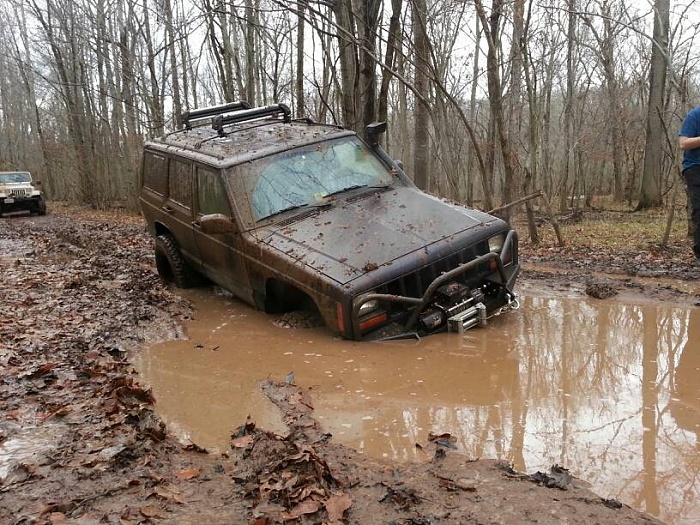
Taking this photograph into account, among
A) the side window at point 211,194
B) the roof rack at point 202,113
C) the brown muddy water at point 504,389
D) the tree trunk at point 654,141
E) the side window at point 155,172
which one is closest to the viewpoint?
the brown muddy water at point 504,389

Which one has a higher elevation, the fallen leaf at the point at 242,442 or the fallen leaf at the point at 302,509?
the fallen leaf at the point at 302,509

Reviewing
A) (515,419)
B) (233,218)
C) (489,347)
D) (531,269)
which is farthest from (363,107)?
(515,419)

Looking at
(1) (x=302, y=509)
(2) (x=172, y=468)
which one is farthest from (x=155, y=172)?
(1) (x=302, y=509)

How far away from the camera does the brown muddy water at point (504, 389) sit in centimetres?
291

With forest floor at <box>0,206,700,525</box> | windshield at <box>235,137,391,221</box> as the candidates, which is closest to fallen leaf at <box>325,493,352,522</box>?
forest floor at <box>0,206,700,525</box>

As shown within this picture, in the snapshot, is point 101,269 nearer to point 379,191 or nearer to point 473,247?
point 379,191

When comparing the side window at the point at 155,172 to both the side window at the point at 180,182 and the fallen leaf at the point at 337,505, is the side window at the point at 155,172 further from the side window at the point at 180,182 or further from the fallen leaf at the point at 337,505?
the fallen leaf at the point at 337,505

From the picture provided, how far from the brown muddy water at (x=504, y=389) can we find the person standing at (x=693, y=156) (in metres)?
1.46

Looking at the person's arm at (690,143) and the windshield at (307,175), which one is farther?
the person's arm at (690,143)

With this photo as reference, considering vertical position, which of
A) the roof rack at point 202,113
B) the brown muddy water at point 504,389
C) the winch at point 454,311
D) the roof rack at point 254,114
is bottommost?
the brown muddy water at point 504,389

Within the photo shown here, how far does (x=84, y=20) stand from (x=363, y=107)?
2167 cm

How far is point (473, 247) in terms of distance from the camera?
4934mm

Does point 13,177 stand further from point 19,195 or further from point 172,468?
point 172,468

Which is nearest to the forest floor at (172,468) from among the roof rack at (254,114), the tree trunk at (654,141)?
the roof rack at (254,114)
